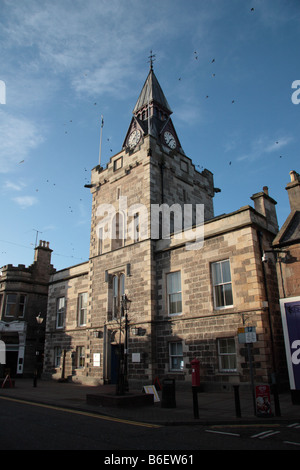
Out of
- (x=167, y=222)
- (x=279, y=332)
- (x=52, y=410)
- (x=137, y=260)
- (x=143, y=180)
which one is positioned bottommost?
(x=52, y=410)

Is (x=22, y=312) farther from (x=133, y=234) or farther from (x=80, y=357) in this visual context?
(x=133, y=234)

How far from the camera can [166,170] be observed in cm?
2238

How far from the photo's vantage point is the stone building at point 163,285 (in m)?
15.2

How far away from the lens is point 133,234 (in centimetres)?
2092

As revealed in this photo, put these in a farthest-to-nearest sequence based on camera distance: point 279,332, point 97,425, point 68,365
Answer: point 68,365
point 279,332
point 97,425

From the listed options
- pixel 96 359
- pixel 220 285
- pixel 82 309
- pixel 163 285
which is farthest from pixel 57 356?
pixel 220 285

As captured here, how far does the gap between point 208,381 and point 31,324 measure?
62.4 feet

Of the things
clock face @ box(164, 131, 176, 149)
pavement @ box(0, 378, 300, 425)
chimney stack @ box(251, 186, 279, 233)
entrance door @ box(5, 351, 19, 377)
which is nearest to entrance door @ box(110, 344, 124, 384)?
pavement @ box(0, 378, 300, 425)

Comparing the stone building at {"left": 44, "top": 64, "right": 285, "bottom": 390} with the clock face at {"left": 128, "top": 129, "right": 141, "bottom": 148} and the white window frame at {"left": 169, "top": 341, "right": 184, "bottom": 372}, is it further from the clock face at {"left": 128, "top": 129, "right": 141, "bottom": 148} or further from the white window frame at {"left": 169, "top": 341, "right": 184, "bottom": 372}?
the clock face at {"left": 128, "top": 129, "right": 141, "bottom": 148}

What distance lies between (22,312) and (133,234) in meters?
14.9

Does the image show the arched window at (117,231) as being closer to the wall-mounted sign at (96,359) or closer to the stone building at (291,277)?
the wall-mounted sign at (96,359)

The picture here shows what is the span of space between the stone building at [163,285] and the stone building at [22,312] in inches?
154
